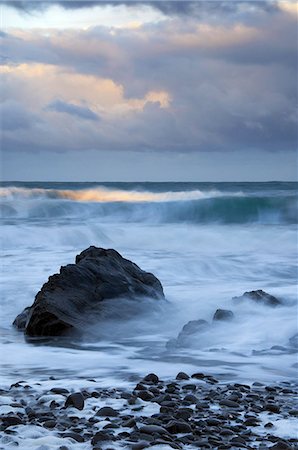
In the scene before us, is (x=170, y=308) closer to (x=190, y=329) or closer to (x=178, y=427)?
(x=190, y=329)

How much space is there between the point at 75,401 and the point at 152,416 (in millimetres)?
455

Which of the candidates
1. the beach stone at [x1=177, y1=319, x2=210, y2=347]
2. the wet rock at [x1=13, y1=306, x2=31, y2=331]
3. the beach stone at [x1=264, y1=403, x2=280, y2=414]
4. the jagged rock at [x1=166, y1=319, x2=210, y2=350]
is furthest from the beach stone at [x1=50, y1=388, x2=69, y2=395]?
the wet rock at [x1=13, y1=306, x2=31, y2=331]

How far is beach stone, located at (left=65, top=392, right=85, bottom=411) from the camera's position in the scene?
12.8 ft

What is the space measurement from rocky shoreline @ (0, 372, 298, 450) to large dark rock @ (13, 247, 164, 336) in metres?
1.62

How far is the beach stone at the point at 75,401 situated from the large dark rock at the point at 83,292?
2.20 metres

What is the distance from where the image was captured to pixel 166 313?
710 centimetres

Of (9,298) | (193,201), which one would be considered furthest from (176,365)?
(193,201)

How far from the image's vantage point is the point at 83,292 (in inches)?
271

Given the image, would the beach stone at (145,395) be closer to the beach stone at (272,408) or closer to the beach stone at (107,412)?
the beach stone at (107,412)

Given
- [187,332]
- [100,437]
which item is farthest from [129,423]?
[187,332]

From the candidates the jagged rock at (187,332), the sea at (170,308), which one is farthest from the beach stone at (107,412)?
the jagged rock at (187,332)

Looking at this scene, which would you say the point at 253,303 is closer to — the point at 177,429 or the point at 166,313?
the point at 166,313

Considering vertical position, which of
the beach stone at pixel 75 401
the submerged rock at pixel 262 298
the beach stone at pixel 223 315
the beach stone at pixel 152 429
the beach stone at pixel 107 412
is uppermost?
the submerged rock at pixel 262 298

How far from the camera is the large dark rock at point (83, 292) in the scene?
6.21 metres
